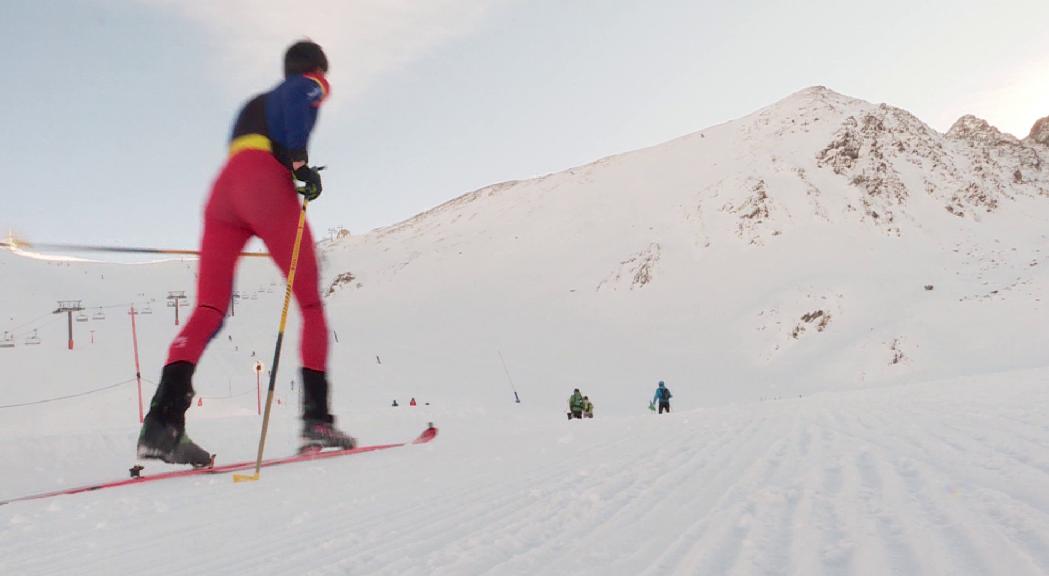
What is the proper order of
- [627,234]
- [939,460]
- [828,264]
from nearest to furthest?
[939,460] → [828,264] → [627,234]

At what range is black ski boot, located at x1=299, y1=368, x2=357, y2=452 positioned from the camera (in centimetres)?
502

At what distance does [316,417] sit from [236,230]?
1.69 meters

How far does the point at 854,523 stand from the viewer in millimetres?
2070

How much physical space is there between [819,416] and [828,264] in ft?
107

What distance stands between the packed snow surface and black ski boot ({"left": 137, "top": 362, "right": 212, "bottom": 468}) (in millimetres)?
253

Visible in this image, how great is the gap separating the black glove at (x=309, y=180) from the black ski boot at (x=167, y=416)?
1.56m

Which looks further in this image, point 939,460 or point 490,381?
point 490,381

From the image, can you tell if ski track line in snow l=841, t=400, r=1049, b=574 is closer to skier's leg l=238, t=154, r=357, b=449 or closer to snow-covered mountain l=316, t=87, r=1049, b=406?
skier's leg l=238, t=154, r=357, b=449

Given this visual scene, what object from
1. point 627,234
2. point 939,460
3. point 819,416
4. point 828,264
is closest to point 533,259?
point 627,234

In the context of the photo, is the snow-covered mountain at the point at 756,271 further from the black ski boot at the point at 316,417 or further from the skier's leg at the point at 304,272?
the skier's leg at the point at 304,272

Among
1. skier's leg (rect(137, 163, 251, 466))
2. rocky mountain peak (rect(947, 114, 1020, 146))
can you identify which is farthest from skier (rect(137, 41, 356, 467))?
rocky mountain peak (rect(947, 114, 1020, 146))

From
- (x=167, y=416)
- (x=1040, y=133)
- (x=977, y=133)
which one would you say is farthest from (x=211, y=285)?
(x=1040, y=133)

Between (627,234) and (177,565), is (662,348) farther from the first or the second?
(177,565)

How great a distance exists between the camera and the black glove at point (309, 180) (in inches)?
185
